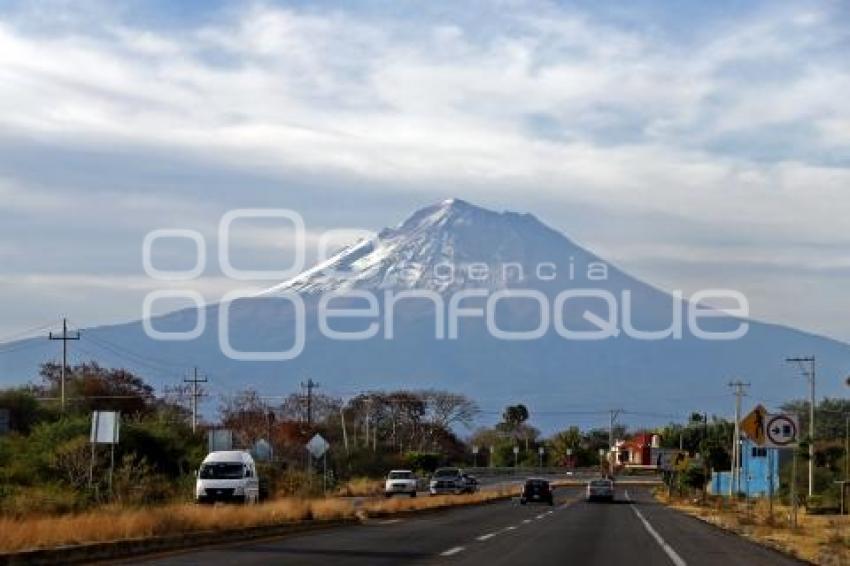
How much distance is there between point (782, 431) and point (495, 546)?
10924 millimetres

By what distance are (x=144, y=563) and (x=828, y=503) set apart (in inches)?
2123

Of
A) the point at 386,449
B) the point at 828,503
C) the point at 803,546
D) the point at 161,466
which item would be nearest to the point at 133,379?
the point at 386,449

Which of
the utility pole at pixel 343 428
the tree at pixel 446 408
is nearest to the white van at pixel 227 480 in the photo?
the utility pole at pixel 343 428

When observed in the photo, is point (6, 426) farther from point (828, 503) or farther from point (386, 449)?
point (386, 449)

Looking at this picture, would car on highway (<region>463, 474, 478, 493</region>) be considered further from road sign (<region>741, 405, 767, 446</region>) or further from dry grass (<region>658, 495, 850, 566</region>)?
road sign (<region>741, 405, 767, 446</region>)

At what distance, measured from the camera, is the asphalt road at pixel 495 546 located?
23.7 metres

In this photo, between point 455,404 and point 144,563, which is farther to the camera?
point 455,404

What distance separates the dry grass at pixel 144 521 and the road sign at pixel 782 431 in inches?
477

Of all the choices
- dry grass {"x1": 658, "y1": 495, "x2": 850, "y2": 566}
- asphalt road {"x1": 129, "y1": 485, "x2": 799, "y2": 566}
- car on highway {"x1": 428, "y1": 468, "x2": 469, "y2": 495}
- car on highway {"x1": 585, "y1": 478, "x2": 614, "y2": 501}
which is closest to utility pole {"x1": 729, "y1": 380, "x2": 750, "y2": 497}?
car on highway {"x1": 585, "y1": 478, "x2": 614, "y2": 501}

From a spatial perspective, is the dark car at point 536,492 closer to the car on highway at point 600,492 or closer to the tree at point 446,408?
the car on highway at point 600,492

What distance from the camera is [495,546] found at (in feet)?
91.7

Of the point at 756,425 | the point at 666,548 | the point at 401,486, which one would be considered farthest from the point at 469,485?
the point at 666,548

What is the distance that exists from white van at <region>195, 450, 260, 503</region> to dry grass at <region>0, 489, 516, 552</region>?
250 centimetres

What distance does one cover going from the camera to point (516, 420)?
192375 mm
